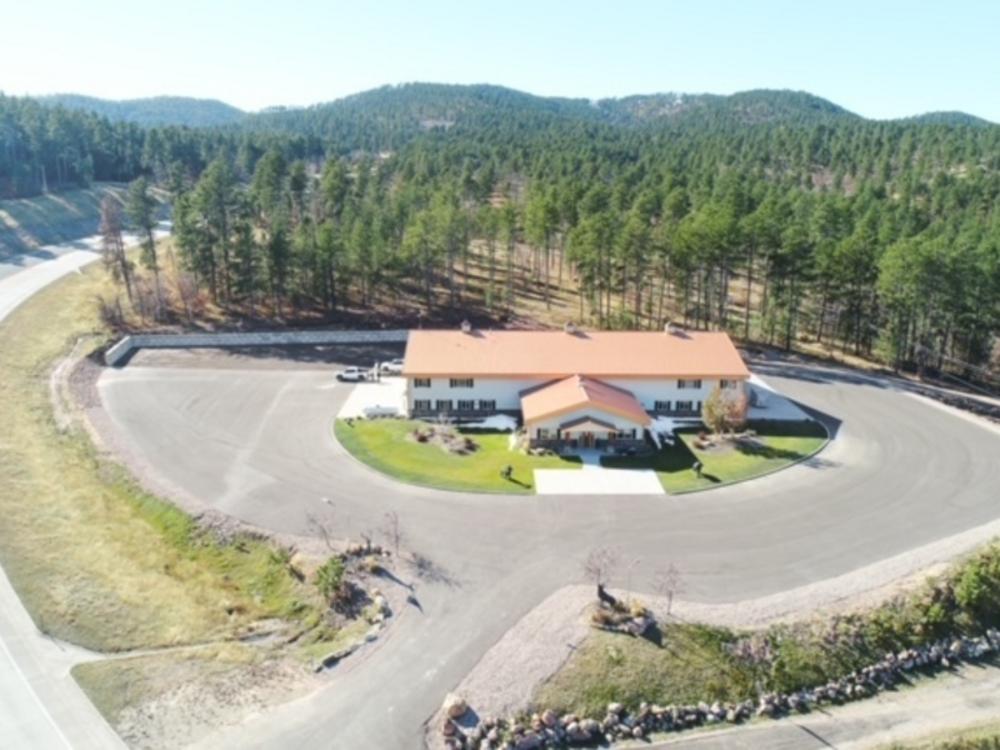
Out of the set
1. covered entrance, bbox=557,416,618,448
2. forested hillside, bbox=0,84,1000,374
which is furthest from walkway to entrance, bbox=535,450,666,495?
forested hillside, bbox=0,84,1000,374

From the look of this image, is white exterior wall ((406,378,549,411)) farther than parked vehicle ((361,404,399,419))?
Yes

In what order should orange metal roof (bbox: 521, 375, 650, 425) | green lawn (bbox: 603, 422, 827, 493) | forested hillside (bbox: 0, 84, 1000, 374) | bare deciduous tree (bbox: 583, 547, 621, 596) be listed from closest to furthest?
bare deciduous tree (bbox: 583, 547, 621, 596)
green lawn (bbox: 603, 422, 827, 493)
orange metal roof (bbox: 521, 375, 650, 425)
forested hillside (bbox: 0, 84, 1000, 374)

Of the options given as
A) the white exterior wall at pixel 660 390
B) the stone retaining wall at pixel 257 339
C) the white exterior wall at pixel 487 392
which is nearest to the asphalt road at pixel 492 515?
the white exterior wall at pixel 487 392

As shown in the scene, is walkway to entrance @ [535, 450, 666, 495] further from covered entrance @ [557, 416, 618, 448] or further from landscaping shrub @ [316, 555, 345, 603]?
landscaping shrub @ [316, 555, 345, 603]

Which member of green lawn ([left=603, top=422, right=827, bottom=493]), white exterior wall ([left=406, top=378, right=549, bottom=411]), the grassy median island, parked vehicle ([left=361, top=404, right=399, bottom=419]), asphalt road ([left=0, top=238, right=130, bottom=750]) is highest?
white exterior wall ([left=406, top=378, right=549, bottom=411])

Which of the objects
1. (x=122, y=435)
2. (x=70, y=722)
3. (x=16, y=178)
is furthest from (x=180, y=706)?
(x=16, y=178)

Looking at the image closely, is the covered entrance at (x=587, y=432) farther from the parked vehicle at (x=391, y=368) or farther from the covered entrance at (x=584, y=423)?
the parked vehicle at (x=391, y=368)

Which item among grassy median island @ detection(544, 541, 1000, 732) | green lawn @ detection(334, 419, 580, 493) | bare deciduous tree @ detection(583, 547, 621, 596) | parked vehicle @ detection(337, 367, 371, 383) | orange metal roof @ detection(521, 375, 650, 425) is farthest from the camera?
parked vehicle @ detection(337, 367, 371, 383)

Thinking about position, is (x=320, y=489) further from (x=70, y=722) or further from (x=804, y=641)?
(x=804, y=641)
